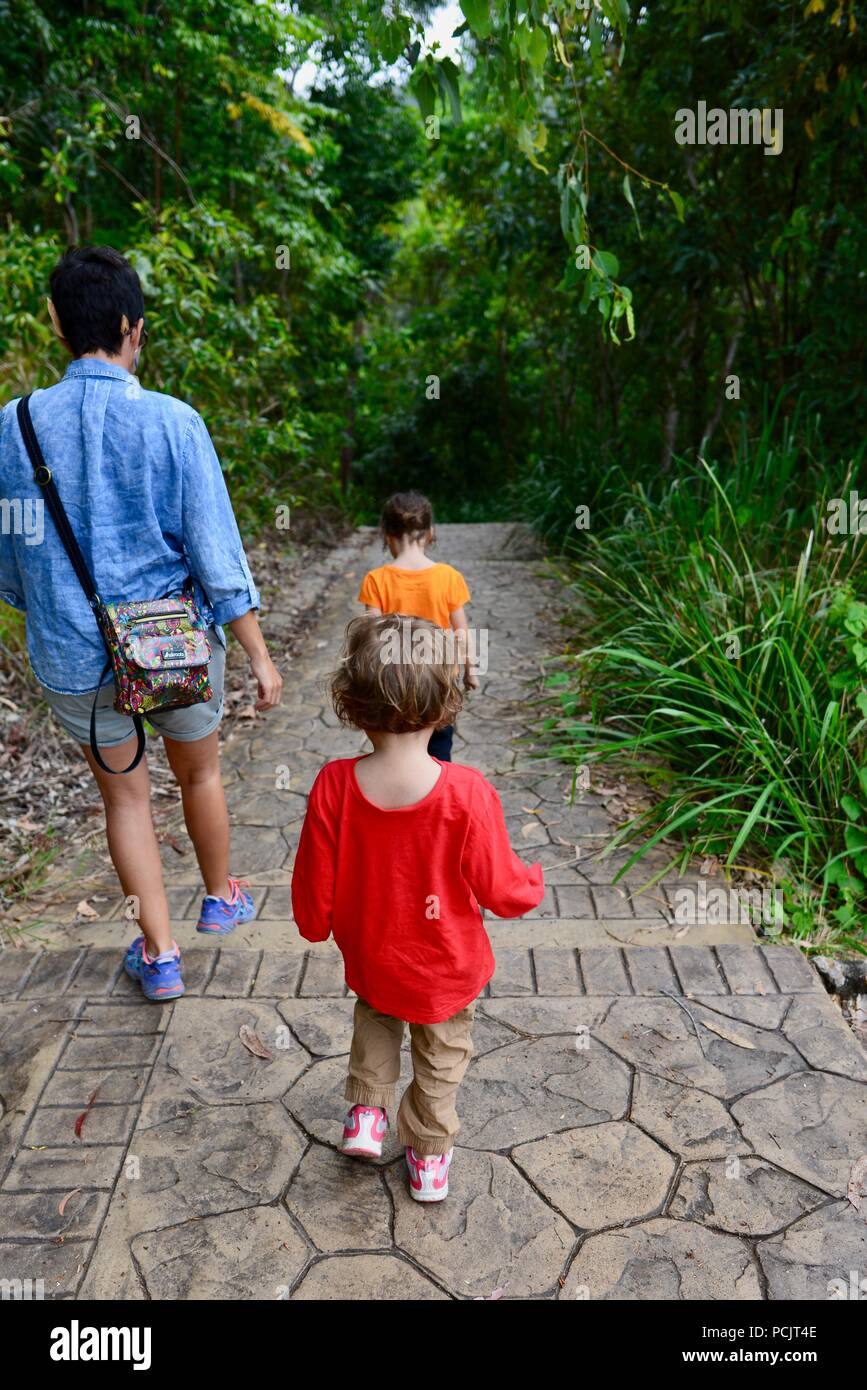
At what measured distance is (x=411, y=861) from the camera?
1.87 metres

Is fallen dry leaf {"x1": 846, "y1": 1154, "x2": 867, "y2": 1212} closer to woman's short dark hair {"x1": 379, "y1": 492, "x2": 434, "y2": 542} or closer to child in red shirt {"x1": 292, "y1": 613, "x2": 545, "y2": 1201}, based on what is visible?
child in red shirt {"x1": 292, "y1": 613, "x2": 545, "y2": 1201}

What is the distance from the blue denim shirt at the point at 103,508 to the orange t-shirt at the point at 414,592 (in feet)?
2.52

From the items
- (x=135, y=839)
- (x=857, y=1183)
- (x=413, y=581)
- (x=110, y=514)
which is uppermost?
(x=110, y=514)

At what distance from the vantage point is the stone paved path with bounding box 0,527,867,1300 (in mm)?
1962

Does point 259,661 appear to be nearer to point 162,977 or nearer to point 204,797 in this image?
point 204,797

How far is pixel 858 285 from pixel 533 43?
348 centimetres

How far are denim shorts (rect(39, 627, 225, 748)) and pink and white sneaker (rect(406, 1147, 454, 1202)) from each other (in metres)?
1.20

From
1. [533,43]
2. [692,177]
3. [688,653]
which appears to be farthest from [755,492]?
[533,43]

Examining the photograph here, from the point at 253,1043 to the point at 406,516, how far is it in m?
1.66

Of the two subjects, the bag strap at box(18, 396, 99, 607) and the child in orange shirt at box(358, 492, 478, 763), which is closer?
the bag strap at box(18, 396, 99, 607)

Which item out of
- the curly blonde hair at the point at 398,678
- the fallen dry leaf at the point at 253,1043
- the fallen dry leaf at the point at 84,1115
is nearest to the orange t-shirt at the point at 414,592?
the curly blonde hair at the point at 398,678
